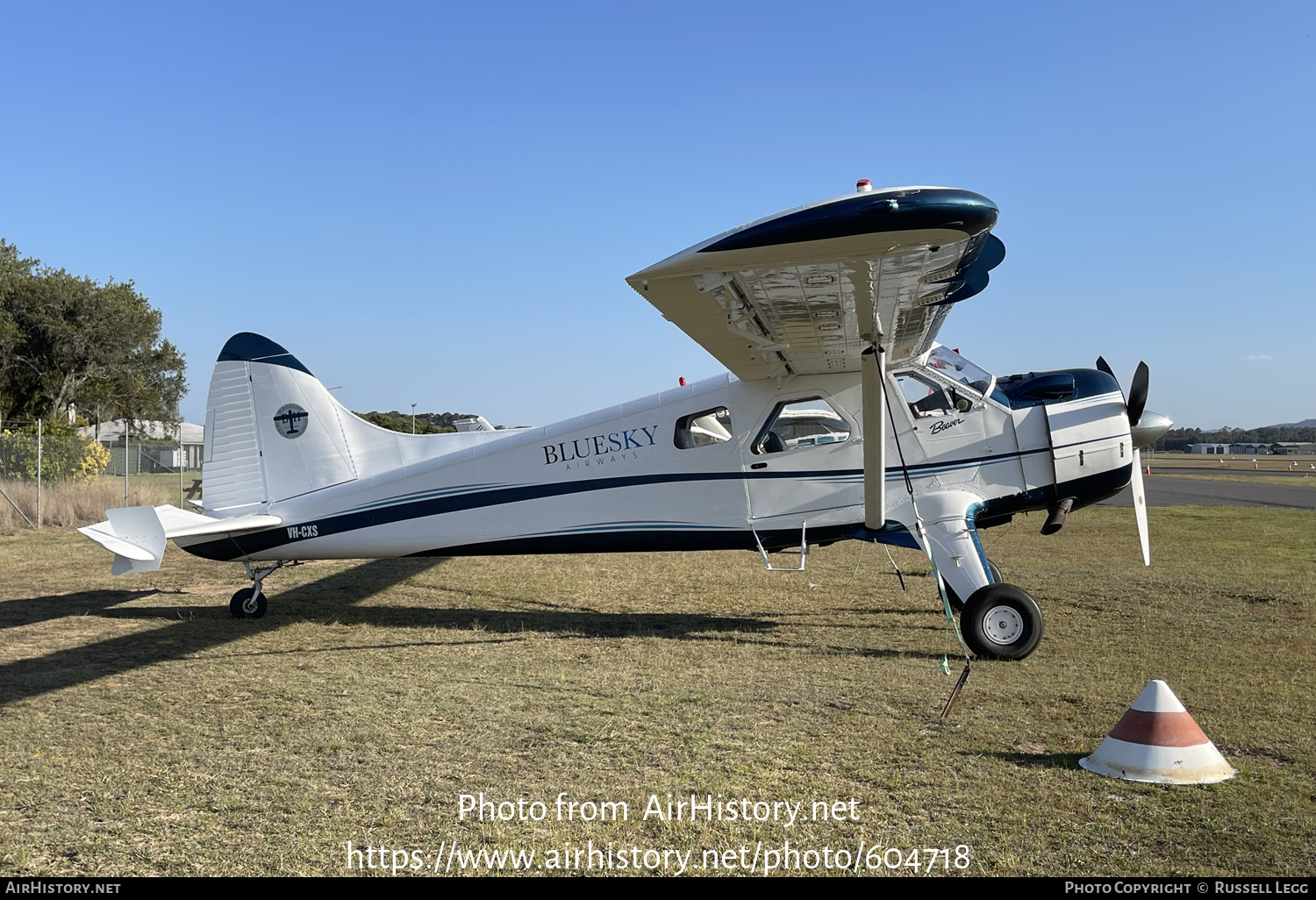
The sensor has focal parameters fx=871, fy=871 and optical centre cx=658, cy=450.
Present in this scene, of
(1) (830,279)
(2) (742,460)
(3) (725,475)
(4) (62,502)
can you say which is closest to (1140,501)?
(2) (742,460)

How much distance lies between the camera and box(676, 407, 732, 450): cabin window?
7766 mm

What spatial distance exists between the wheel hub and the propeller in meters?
1.63

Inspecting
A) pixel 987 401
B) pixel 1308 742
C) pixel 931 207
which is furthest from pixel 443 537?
pixel 1308 742

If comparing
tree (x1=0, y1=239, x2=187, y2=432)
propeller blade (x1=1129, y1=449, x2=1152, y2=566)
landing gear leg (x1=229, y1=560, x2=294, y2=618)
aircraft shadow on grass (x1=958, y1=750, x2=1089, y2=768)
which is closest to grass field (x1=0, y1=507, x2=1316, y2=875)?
aircraft shadow on grass (x1=958, y1=750, x2=1089, y2=768)

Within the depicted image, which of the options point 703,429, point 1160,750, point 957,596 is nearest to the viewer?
point 1160,750

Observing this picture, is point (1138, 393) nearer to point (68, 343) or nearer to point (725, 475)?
point (725, 475)

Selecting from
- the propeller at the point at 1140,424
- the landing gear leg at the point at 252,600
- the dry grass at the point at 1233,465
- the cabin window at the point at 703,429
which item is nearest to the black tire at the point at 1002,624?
the propeller at the point at 1140,424

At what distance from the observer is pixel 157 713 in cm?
516

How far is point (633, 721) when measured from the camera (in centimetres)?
486

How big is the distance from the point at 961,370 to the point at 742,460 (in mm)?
2007

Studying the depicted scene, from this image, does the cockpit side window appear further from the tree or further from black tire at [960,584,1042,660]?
the tree

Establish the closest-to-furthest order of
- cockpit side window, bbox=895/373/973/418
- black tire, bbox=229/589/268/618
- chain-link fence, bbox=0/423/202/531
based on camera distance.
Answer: cockpit side window, bbox=895/373/973/418 < black tire, bbox=229/589/268/618 < chain-link fence, bbox=0/423/202/531

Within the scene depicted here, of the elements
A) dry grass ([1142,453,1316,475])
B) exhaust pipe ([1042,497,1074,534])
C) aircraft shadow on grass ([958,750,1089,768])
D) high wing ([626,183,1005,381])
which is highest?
high wing ([626,183,1005,381])

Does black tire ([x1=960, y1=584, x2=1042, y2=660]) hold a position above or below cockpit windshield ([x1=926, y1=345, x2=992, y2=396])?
below
